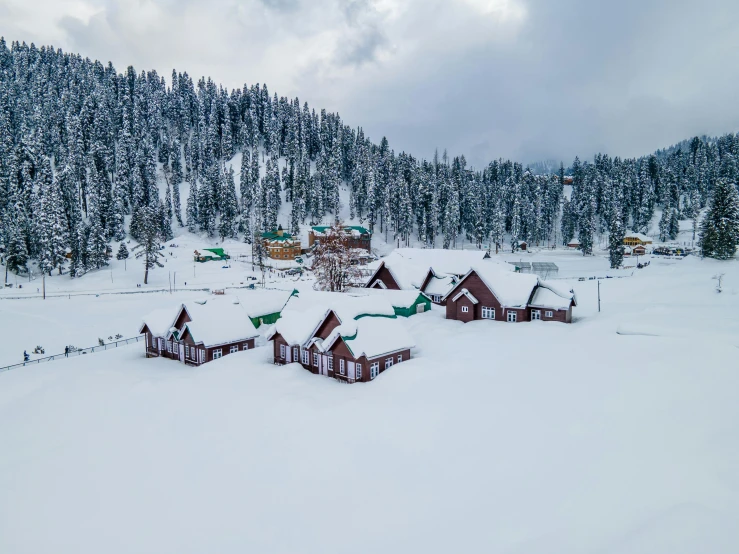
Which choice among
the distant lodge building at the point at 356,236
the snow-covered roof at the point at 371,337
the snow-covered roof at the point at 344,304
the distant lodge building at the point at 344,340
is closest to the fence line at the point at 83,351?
the snow-covered roof at the point at 344,304

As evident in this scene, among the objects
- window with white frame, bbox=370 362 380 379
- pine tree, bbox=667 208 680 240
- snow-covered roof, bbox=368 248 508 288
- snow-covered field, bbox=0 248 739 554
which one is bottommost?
snow-covered field, bbox=0 248 739 554

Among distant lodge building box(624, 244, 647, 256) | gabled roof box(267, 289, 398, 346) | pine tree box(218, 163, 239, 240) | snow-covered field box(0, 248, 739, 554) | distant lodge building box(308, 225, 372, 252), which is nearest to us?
snow-covered field box(0, 248, 739, 554)

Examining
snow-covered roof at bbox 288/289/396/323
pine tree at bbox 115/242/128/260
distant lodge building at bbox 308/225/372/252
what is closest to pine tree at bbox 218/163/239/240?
distant lodge building at bbox 308/225/372/252

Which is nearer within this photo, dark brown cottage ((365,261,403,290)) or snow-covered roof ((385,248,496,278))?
dark brown cottage ((365,261,403,290))

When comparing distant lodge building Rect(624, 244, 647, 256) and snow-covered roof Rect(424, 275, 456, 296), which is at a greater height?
distant lodge building Rect(624, 244, 647, 256)

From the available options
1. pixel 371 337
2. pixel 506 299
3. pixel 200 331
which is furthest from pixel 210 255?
pixel 371 337

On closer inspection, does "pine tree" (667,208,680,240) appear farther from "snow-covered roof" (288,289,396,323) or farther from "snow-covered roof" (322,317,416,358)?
"snow-covered roof" (322,317,416,358)

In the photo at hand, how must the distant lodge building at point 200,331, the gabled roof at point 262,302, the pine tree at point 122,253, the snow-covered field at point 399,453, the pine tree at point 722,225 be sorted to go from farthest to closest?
the pine tree at point 122,253, the pine tree at point 722,225, the gabled roof at point 262,302, the distant lodge building at point 200,331, the snow-covered field at point 399,453

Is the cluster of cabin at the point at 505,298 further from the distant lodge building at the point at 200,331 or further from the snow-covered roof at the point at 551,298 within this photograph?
the distant lodge building at the point at 200,331

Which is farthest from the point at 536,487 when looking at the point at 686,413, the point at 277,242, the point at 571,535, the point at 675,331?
the point at 277,242
